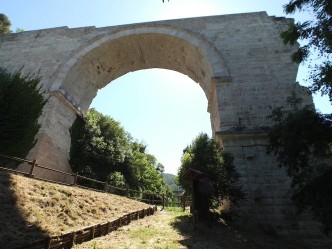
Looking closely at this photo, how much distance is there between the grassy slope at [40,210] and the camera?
6566 millimetres

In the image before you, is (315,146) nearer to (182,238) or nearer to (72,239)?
(182,238)

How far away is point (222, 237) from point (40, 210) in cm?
557

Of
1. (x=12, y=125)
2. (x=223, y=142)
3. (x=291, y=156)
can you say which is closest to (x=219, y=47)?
(x=223, y=142)

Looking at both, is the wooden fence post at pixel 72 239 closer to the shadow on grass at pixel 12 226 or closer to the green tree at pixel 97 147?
the shadow on grass at pixel 12 226

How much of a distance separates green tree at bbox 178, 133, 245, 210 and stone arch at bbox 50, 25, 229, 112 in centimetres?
388

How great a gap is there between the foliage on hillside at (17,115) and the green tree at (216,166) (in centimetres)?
676

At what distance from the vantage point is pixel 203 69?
1544 centimetres

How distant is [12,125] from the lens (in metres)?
10.9

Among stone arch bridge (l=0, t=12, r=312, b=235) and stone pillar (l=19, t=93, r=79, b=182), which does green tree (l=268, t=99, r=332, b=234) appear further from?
stone pillar (l=19, t=93, r=79, b=182)

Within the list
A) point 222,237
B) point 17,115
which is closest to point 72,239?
point 222,237

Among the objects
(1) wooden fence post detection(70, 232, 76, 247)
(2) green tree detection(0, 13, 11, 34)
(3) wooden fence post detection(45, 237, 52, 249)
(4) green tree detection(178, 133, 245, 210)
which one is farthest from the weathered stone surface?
(2) green tree detection(0, 13, 11, 34)

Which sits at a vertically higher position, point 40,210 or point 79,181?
point 79,181

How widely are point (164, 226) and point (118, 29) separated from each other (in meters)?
11.4

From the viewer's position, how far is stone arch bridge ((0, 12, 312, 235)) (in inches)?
452
